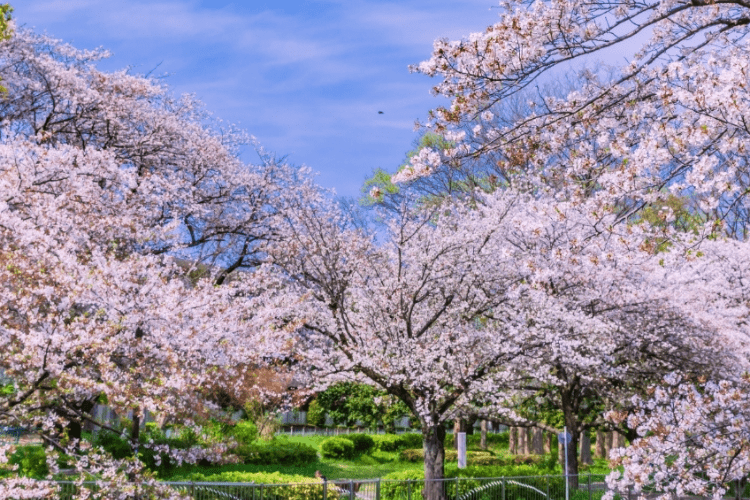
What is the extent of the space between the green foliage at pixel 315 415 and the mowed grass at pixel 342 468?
6.18 m

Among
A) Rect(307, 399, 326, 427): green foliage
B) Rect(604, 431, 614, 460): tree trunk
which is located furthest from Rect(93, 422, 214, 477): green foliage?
Rect(604, 431, 614, 460): tree trunk

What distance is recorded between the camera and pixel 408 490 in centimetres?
1355

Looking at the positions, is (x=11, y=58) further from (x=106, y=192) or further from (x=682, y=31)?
(x=682, y=31)

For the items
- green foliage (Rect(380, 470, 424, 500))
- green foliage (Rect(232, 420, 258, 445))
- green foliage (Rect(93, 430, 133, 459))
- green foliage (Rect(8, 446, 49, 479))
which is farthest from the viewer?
green foliage (Rect(232, 420, 258, 445))

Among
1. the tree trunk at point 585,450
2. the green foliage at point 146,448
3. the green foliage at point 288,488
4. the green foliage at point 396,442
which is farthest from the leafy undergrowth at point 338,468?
the tree trunk at point 585,450

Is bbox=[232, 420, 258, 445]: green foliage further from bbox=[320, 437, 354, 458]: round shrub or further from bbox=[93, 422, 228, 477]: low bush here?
bbox=[93, 422, 228, 477]: low bush

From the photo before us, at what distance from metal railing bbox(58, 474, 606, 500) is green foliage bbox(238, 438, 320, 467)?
8001mm

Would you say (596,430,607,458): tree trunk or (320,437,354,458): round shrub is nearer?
(320,437,354,458): round shrub

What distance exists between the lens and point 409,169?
308 inches

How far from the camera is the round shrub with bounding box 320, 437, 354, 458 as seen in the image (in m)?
29.1

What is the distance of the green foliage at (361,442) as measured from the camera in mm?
30906

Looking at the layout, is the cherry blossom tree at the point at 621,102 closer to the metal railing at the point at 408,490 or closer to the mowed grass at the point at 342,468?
the metal railing at the point at 408,490

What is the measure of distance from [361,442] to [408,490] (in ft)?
59.2

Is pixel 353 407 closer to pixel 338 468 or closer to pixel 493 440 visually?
pixel 493 440
